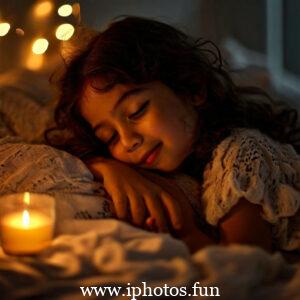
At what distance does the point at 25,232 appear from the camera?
0.82 m

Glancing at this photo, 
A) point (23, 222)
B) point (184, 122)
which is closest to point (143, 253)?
point (23, 222)

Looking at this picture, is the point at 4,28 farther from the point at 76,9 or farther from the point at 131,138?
the point at 131,138

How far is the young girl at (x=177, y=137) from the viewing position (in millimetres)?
1017

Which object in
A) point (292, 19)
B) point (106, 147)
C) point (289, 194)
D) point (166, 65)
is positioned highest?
point (292, 19)

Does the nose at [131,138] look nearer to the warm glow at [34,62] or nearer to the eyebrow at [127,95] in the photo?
Result: the eyebrow at [127,95]

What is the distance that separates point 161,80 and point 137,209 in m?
0.36

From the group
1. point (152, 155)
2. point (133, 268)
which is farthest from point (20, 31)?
point (133, 268)

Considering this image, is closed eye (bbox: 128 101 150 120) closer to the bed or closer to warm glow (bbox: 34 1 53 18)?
the bed

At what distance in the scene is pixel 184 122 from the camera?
1.21m

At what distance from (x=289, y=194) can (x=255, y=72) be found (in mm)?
682

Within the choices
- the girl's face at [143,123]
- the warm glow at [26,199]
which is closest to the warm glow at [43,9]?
the girl's face at [143,123]

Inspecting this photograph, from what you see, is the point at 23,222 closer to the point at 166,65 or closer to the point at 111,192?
the point at 111,192

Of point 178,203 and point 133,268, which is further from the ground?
point 178,203

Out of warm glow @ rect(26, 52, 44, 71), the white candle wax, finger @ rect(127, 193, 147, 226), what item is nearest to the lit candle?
the white candle wax
